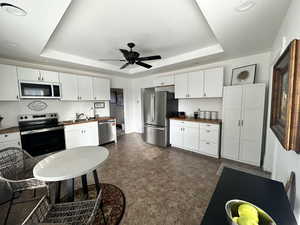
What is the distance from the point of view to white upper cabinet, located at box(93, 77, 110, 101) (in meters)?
4.10

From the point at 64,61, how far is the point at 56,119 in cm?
160

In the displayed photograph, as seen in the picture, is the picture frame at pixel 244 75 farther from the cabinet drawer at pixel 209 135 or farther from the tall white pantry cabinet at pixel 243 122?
the cabinet drawer at pixel 209 135

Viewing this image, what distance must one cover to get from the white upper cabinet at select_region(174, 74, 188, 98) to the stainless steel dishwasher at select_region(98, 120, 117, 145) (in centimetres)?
Answer: 241

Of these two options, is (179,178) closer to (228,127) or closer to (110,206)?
(110,206)

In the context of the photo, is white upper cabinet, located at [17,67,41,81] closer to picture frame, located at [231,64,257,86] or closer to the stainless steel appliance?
the stainless steel appliance

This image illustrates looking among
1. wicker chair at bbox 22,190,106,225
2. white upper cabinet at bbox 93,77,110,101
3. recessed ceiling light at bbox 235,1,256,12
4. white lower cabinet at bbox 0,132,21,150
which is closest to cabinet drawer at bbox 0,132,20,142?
white lower cabinet at bbox 0,132,21,150

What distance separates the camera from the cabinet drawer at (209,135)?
310 cm

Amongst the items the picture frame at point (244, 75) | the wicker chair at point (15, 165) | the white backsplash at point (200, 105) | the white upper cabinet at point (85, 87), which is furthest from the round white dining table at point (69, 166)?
the picture frame at point (244, 75)

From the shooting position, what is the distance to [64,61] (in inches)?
124

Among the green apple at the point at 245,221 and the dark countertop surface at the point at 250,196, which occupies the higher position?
the green apple at the point at 245,221

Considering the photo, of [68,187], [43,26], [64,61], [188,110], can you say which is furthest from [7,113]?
[188,110]

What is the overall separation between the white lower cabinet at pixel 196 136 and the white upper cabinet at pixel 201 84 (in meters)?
0.82

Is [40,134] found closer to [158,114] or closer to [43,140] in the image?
[43,140]

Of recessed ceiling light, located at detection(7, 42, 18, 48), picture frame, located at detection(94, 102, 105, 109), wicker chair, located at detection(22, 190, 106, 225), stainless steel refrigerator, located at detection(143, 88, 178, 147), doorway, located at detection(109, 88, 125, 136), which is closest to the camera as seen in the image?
wicker chair, located at detection(22, 190, 106, 225)
